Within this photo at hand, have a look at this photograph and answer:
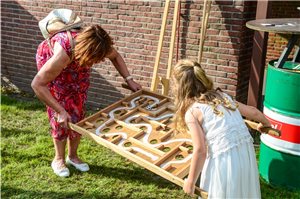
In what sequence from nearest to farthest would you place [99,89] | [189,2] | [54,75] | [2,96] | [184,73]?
[184,73]
[54,75]
[189,2]
[99,89]
[2,96]

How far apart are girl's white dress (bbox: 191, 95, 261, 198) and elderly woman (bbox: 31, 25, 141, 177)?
45.6 inches

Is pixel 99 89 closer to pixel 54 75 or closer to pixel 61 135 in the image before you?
pixel 61 135

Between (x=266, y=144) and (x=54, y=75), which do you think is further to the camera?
(x=266, y=144)

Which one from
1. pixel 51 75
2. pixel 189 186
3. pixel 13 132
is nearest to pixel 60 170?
pixel 51 75

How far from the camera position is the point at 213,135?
2549 millimetres

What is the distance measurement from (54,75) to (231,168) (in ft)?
5.56

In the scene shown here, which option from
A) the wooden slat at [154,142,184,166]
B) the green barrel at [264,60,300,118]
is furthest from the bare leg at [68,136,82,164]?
the green barrel at [264,60,300,118]

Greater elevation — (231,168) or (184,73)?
(184,73)

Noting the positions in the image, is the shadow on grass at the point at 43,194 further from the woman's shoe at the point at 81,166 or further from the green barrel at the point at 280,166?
the green barrel at the point at 280,166

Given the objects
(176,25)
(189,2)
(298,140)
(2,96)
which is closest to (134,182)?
(298,140)

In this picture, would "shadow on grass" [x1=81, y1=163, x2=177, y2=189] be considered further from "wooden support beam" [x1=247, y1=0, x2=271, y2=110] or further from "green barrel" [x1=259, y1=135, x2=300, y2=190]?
"wooden support beam" [x1=247, y1=0, x2=271, y2=110]

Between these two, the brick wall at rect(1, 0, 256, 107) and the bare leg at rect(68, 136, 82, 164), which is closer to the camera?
the bare leg at rect(68, 136, 82, 164)

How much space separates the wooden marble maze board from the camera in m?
2.92

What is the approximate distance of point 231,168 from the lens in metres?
2.58
